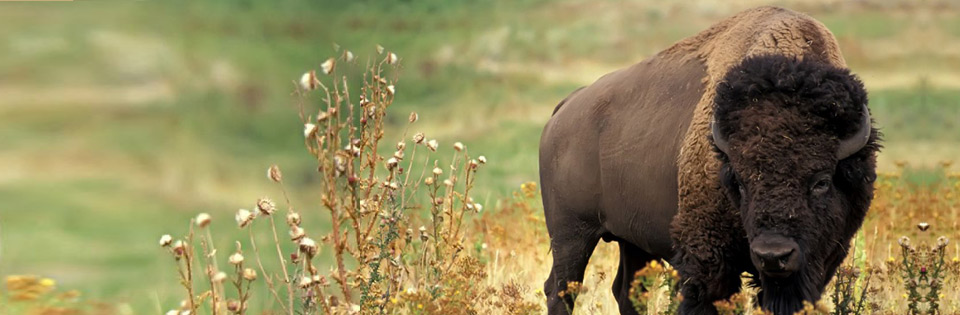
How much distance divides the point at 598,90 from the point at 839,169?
2017mm

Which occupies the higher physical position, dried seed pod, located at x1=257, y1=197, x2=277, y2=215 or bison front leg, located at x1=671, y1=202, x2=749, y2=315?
dried seed pod, located at x1=257, y1=197, x2=277, y2=215

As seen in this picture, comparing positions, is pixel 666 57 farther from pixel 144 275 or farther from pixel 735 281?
pixel 144 275

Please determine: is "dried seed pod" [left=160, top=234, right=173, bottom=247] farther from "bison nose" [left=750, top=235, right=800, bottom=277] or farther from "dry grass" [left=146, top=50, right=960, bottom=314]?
"bison nose" [left=750, top=235, right=800, bottom=277]

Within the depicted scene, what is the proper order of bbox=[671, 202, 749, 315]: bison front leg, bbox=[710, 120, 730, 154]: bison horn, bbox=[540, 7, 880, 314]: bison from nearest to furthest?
bbox=[540, 7, 880, 314]: bison < bbox=[710, 120, 730, 154]: bison horn < bbox=[671, 202, 749, 315]: bison front leg

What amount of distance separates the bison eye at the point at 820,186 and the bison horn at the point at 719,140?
14.8 inches

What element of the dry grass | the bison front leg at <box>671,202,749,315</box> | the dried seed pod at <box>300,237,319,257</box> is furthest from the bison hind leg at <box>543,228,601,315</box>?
the dried seed pod at <box>300,237,319,257</box>

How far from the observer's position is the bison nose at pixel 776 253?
3.55m

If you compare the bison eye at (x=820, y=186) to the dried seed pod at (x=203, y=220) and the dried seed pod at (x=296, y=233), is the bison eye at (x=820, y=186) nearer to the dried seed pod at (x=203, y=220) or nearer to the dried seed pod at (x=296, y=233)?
the dried seed pod at (x=296, y=233)

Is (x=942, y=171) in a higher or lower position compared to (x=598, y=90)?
lower

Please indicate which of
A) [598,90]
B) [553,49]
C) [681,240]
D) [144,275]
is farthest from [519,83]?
[144,275]

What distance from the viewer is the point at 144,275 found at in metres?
3.12

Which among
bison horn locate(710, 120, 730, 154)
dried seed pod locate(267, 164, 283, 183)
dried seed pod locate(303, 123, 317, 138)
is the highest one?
dried seed pod locate(303, 123, 317, 138)

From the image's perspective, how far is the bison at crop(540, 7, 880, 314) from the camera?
3.71 metres

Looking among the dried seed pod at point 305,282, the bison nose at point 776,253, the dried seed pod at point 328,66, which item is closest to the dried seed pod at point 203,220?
the dried seed pod at point 305,282
